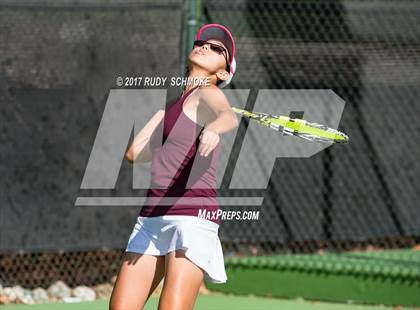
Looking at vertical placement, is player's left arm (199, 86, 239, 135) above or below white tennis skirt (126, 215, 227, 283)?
above

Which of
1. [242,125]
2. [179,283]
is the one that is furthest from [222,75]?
[242,125]

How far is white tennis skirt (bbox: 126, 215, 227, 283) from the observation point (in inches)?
165

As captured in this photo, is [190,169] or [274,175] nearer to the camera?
[190,169]

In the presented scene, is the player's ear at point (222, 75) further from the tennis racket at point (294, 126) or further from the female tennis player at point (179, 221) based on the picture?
the tennis racket at point (294, 126)

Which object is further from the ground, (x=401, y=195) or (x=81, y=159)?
(x=81, y=159)

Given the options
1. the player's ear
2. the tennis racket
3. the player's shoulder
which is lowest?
the tennis racket

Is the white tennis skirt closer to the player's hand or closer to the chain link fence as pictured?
the player's hand

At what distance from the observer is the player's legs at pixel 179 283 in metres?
4.13

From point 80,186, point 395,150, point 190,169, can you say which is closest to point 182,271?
point 190,169

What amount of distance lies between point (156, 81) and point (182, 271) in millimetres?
3392

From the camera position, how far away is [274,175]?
25.9ft

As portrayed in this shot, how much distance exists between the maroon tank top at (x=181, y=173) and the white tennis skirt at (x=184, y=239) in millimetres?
38

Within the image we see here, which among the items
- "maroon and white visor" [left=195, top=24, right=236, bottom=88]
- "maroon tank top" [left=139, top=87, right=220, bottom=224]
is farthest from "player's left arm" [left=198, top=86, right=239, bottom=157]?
"maroon and white visor" [left=195, top=24, right=236, bottom=88]

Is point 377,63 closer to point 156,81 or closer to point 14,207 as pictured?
point 156,81
